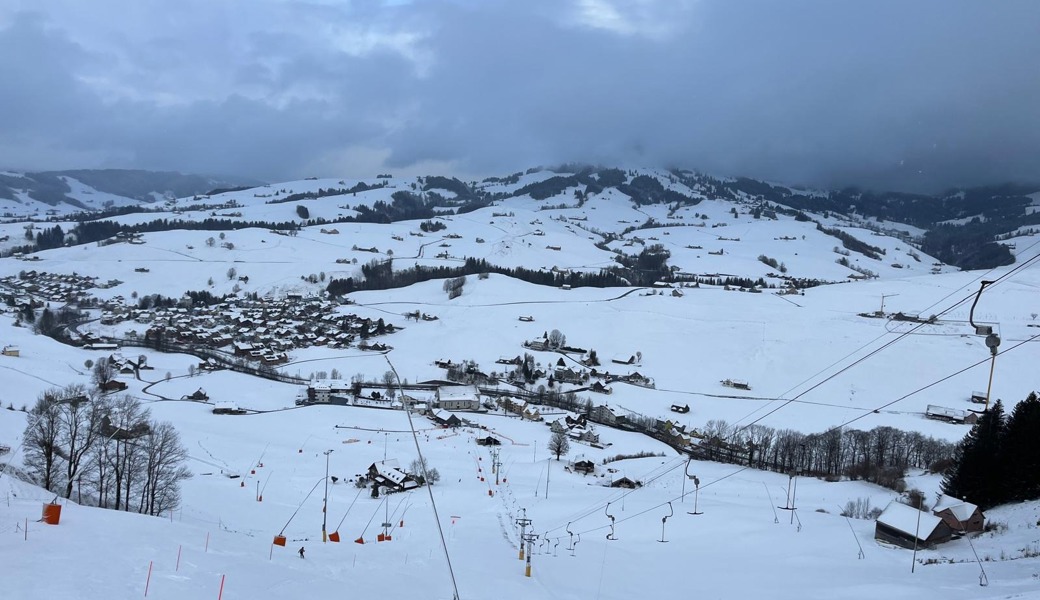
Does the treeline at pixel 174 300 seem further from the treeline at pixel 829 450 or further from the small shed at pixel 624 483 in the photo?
the treeline at pixel 829 450

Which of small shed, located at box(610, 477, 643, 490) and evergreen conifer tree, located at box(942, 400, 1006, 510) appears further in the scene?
small shed, located at box(610, 477, 643, 490)

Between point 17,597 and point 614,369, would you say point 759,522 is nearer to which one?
point 17,597

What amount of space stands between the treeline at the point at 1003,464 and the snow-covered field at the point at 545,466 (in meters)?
1.19

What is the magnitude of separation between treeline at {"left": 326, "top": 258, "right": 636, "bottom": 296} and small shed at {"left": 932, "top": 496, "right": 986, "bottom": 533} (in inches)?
3108

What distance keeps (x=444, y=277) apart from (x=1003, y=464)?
85439 mm

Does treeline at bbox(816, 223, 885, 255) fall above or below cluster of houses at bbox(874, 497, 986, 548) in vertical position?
above

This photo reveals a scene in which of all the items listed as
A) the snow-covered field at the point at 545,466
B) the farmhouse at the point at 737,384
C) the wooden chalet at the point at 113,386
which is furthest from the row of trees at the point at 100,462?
the farmhouse at the point at 737,384

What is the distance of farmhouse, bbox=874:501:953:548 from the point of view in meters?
14.0

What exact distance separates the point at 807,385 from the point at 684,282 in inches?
2023

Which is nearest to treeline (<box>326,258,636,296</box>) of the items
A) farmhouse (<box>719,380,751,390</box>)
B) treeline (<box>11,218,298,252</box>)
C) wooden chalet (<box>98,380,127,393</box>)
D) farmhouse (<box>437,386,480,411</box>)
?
farmhouse (<box>719,380,751,390</box>)

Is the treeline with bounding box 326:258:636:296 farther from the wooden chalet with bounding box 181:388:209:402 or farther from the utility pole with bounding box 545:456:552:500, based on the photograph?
the utility pole with bounding box 545:456:552:500

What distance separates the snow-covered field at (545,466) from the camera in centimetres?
928

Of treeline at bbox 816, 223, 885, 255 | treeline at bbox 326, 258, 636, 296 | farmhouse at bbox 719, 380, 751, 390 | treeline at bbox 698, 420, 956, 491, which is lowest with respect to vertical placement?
treeline at bbox 698, 420, 956, 491

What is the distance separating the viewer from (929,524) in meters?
14.1
